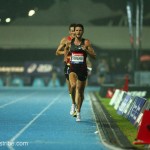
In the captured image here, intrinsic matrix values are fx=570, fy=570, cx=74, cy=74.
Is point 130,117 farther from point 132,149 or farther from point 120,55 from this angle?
point 120,55

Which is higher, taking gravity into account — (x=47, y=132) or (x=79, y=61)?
(x=79, y=61)

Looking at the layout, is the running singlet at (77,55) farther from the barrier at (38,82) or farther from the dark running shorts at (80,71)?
the barrier at (38,82)

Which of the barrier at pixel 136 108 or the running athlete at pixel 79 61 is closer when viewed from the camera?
the barrier at pixel 136 108

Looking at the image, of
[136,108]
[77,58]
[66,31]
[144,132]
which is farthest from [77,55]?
[66,31]

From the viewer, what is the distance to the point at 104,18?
50.6 meters

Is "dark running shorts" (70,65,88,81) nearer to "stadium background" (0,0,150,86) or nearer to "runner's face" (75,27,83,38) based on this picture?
"runner's face" (75,27,83,38)

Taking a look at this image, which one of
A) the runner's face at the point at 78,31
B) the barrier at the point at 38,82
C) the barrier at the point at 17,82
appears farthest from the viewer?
the barrier at the point at 38,82

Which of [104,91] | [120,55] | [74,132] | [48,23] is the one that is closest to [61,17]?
[48,23]

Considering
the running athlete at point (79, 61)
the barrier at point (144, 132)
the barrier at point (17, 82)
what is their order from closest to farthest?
1. the barrier at point (144, 132)
2. the running athlete at point (79, 61)
3. the barrier at point (17, 82)

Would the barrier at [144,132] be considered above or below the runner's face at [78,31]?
below

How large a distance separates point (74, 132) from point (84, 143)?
5.05 ft

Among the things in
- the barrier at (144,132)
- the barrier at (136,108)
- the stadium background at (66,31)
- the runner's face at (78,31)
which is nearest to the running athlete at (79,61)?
the runner's face at (78,31)

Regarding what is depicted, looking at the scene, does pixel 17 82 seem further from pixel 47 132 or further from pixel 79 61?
pixel 47 132

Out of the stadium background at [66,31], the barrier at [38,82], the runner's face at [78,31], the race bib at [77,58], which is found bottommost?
the barrier at [38,82]
